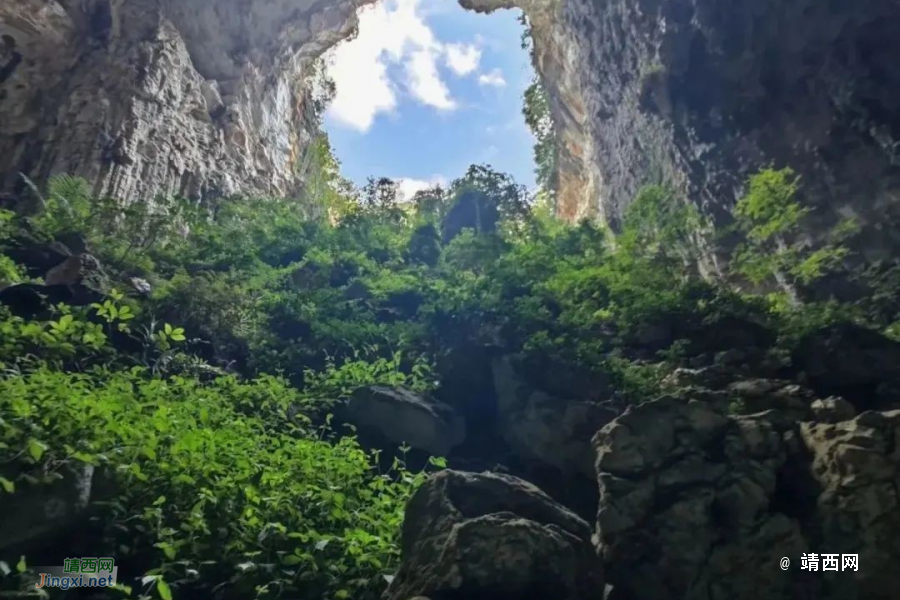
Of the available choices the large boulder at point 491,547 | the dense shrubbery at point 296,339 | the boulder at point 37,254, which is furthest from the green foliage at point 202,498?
the boulder at point 37,254

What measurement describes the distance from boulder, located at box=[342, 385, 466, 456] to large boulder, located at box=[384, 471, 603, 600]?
7.60 ft

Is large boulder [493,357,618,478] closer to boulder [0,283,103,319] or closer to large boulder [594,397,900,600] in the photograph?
large boulder [594,397,900,600]

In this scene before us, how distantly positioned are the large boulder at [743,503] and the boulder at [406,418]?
7.95ft

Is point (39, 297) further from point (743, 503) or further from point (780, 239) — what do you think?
point (780, 239)

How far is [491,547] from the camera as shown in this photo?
3898 millimetres

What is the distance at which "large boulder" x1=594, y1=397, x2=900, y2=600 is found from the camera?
393 centimetres

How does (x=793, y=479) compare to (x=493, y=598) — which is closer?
(x=493, y=598)

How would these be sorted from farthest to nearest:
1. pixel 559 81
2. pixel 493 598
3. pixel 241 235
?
1. pixel 559 81
2. pixel 241 235
3. pixel 493 598

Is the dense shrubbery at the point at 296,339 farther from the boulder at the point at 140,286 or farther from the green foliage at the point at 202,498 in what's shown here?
the boulder at the point at 140,286

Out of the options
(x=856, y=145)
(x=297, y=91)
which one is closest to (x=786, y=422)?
(x=856, y=145)

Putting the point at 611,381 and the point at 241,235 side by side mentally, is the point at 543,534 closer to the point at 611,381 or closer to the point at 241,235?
the point at 611,381

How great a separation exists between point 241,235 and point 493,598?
927cm

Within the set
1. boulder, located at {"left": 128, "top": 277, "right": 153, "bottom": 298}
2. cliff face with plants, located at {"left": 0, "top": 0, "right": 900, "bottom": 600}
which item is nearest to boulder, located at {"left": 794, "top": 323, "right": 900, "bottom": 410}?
cliff face with plants, located at {"left": 0, "top": 0, "right": 900, "bottom": 600}

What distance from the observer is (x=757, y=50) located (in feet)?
32.3
